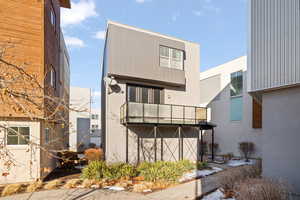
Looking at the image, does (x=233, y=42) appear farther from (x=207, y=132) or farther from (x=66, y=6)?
(x=66, y=6)

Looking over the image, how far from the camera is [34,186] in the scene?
6898mm

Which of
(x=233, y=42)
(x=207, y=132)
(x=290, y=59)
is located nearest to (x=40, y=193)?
(x=290, y=59)

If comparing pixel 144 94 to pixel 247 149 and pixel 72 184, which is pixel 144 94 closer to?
pixel 72 184

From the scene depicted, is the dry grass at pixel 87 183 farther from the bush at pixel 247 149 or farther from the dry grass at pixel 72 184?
the bush at pixel 247 149

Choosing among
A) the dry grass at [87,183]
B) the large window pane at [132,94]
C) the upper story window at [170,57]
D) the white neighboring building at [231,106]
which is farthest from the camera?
the white neighboring building at [231,106]

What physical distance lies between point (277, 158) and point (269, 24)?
14.4 feet

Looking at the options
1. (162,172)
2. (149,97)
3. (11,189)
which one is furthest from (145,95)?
(11,189)

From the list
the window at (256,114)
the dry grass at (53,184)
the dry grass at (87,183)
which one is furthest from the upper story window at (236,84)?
the dry grass at (53,184)

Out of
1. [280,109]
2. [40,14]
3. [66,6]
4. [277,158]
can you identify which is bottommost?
[277,158]

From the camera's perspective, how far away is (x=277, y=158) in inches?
227

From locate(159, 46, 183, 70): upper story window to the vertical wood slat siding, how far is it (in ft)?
17.8

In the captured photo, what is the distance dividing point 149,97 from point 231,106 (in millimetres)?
10392

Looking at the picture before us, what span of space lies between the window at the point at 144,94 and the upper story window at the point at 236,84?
962 centimetres

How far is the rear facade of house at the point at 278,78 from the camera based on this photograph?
5.28 meters
